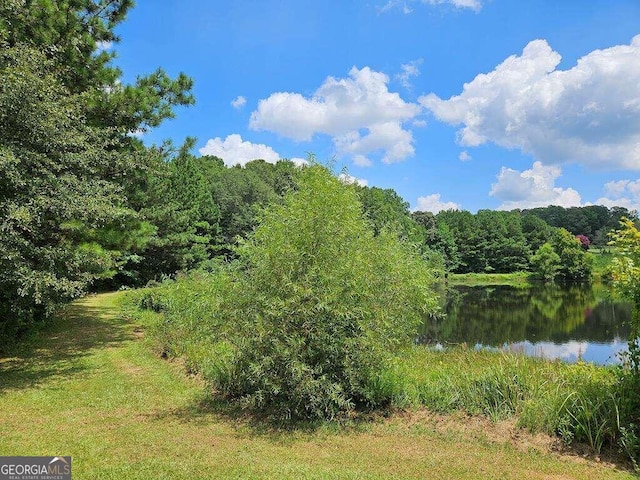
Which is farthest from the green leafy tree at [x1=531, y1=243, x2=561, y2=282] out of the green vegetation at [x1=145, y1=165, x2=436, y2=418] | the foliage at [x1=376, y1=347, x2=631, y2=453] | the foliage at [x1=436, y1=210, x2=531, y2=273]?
the green vegetation at [x1=145, y1=165, x2=436, y2=418]

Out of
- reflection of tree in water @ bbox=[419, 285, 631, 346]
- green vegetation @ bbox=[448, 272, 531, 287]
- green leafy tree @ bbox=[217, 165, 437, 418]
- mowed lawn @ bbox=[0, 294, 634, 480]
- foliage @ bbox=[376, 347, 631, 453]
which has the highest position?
green leafy tree @ bbox=[217, 165, 437, 418]

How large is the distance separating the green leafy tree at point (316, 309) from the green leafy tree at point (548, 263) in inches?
2500

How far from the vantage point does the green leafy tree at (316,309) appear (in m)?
6.39

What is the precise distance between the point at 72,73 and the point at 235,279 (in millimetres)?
7947

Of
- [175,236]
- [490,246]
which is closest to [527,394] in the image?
[175,236]

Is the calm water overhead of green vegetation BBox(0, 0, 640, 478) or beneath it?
beneath

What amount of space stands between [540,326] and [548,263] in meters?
41.6

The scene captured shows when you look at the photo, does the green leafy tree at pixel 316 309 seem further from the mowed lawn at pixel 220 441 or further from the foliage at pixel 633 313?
the foliage at pixel 633 313

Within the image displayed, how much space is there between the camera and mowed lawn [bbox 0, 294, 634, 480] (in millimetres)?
5027

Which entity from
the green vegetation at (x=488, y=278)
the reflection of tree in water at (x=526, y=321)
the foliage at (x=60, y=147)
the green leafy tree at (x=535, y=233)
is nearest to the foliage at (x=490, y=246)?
the green leafy tree at (x=535, y=233)

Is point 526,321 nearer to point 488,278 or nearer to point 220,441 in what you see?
point 220,441

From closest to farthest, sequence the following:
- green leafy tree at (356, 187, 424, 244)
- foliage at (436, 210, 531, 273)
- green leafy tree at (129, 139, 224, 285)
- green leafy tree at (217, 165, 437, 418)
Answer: green leafy tree at (217, 165, 437, 418) → green leafy tree at (129, 139, 224, 285) → green leafy tree at (356, 187, 424, 244) → foliage at (436, 210, 531, 273)

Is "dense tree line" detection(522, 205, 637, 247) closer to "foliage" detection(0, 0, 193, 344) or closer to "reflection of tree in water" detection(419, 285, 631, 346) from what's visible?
"reflection of tree in water" detection(419, 285, 631, 346)

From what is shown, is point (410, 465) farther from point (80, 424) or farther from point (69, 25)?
point (69, 25)
